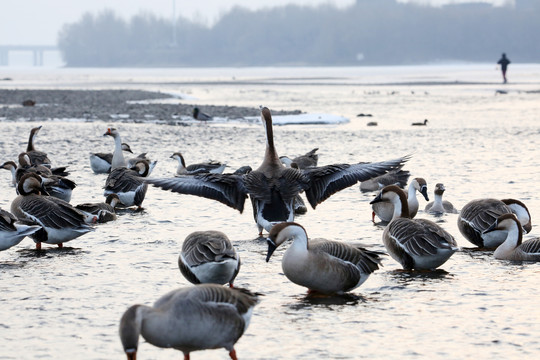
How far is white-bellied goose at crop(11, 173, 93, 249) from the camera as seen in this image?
381 inches

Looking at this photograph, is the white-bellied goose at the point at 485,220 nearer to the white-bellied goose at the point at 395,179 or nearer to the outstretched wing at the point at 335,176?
the outstretched wing at the point at 335,176

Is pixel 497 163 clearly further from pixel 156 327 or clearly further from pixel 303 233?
pixel 156 327

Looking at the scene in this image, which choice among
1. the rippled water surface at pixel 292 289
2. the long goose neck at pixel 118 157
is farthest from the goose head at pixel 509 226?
the long goose neck at pixel 118 157

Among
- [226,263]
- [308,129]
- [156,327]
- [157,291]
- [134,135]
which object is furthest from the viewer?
[308,129]

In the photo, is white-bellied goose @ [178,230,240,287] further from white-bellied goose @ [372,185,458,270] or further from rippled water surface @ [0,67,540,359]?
white-bellied goose @ [372,185,458,270]

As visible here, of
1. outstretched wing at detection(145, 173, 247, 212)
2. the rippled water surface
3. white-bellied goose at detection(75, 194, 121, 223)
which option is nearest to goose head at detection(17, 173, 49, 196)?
the rippled water surface

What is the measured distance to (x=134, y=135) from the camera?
24.9 meters

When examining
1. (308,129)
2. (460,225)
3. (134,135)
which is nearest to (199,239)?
(460,225)

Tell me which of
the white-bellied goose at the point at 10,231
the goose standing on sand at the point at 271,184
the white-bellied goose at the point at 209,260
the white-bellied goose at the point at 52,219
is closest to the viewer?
the white-bellied goose at the point at 209,260

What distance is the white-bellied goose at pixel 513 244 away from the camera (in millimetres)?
9031

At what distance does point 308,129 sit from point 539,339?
828 inches

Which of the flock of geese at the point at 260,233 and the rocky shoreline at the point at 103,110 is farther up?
the rocky shoreline at the point at 103,110

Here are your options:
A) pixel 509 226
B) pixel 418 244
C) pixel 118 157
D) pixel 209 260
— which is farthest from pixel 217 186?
pixel 118 157

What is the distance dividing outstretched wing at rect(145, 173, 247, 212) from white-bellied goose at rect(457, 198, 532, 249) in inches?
109
